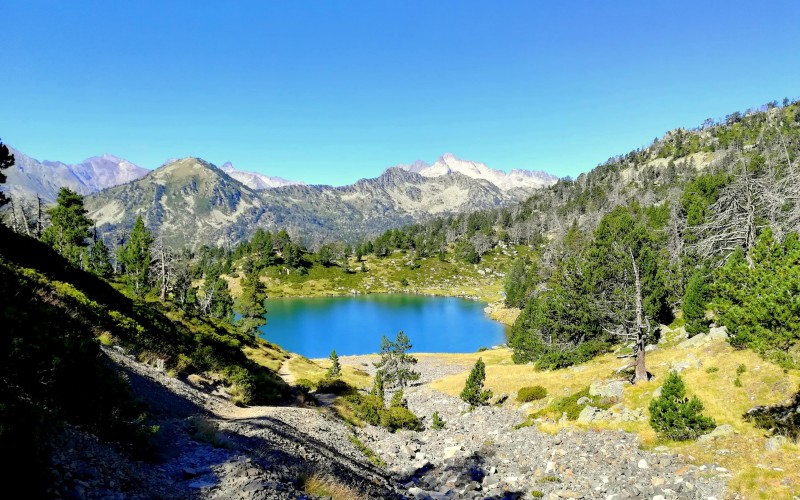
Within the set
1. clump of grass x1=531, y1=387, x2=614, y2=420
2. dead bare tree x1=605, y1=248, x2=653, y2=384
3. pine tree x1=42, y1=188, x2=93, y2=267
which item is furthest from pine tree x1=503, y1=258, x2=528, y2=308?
pine tree x1=42, y1=188, x2=93, y2=267

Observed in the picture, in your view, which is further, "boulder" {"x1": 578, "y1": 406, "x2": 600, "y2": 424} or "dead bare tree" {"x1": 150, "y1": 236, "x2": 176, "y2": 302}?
"dead bare tree" {"x1": 150, "y1": 236, "x2": 176, "y2": 302}

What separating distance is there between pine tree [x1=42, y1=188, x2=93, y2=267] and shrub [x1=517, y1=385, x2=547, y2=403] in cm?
7781

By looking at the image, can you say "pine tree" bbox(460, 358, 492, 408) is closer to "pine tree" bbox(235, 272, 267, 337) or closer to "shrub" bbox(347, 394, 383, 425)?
"shrub" bbox(347, 394, 383, 425)

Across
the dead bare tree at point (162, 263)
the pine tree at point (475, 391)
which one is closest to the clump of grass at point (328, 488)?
the pine tree at point (475, 391)

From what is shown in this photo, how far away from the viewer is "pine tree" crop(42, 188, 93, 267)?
74062 millimetres

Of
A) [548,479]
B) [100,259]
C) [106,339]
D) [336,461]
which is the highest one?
[100,259]

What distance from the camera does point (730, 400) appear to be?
25.0 m

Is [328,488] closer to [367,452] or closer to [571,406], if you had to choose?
[367,452]

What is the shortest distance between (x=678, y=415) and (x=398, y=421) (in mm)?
22181

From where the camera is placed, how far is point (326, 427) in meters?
27.7

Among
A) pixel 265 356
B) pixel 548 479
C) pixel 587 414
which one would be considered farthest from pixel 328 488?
pixel 265 356

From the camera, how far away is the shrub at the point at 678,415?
2195 centimetres

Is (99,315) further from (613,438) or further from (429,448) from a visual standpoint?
(613,438)

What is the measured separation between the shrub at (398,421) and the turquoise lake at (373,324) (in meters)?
64.7
